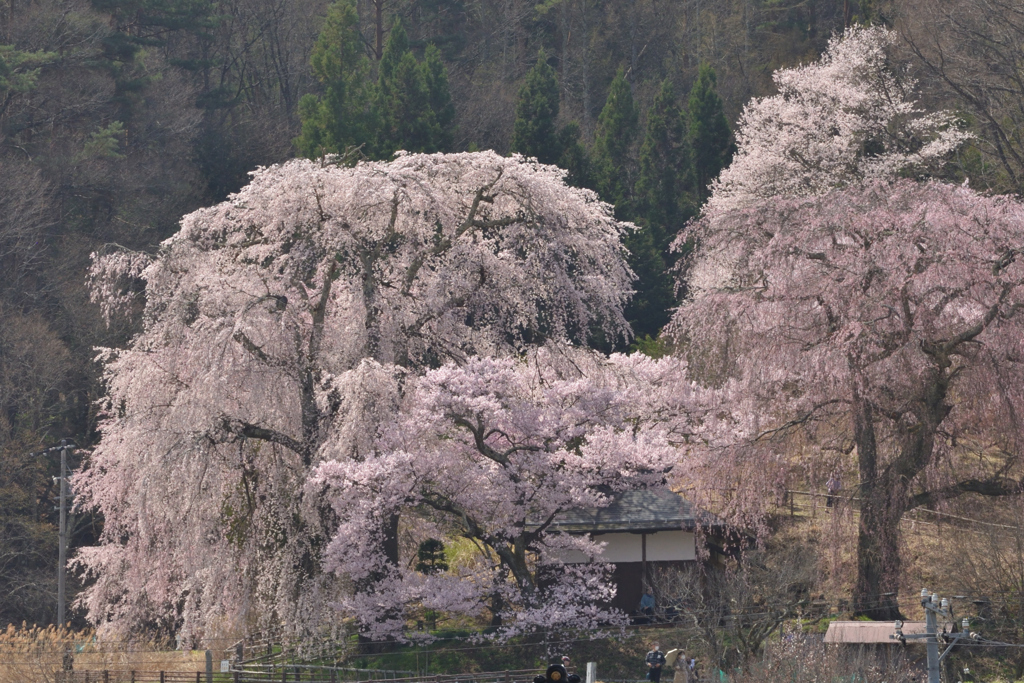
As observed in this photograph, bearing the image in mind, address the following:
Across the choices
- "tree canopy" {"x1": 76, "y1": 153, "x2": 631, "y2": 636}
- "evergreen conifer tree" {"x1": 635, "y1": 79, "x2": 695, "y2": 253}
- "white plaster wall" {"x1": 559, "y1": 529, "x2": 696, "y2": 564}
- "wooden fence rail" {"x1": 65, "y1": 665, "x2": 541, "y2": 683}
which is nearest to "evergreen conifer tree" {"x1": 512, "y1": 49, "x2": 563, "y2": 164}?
"evergreen conifer tree" {"x1": 635, "y1": 79, "x2": 695, "y2": 253}

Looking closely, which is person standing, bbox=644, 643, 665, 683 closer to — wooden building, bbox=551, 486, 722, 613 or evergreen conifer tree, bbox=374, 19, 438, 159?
wooden building, bbox=551, 486, 722, 613

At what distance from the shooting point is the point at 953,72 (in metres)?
42.9

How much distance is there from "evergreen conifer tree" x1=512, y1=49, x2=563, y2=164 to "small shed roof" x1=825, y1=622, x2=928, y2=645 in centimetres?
2944

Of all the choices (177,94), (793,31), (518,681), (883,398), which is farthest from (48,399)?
(793,31)

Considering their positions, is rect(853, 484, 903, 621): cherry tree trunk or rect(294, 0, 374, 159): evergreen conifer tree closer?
rect(853, 484, 903, 621): cherry tree trunk

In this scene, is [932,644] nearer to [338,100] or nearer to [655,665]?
[655,665]

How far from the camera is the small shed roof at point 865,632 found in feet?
76.8

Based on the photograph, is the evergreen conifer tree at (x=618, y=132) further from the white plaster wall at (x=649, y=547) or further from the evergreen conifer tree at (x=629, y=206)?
the white plaster wall at (x=649, y=547)

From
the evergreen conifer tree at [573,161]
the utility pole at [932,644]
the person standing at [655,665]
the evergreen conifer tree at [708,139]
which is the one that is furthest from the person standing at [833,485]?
the evergreen conifer tree at [708,139]

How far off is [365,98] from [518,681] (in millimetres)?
34004

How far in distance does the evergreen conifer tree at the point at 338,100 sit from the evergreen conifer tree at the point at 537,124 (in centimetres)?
593

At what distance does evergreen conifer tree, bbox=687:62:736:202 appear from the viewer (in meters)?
54.3

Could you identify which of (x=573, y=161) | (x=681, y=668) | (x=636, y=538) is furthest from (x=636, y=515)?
(x=573, y=161)

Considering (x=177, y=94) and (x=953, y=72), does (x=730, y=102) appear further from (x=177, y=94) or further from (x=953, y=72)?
(x=177, y=94)
